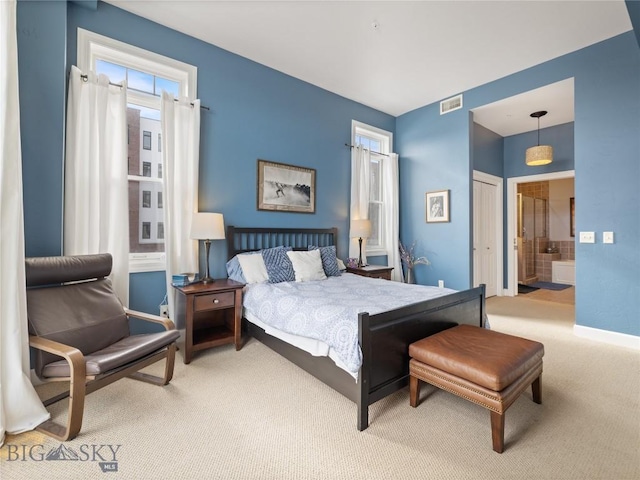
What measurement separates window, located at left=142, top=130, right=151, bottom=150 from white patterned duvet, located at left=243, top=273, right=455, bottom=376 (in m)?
1.81

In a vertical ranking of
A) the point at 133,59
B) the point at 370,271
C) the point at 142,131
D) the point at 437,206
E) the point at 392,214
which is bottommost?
the point at 370,271

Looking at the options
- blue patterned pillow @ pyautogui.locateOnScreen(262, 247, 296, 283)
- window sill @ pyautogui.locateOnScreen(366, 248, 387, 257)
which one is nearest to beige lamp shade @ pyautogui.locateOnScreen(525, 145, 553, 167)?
window sill @ pyautogui.locateOnScreen(366, 248, 387, 257)

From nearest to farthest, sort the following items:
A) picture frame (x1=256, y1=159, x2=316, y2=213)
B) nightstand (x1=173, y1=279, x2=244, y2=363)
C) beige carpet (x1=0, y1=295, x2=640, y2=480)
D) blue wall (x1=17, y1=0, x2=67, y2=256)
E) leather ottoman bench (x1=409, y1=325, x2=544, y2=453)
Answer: beige carpet (x1=0, y1=295, x2=640, y2=480) → leather ottoman bench (x1=409, y1=325, x2=544, y2=453) → blue wall (x1=17, y1=0, x2=67, y2=256) → nightstand (x1=173, y1=279, x2=244, y2=363) → picture frame (x1=256, y1=159, x2=316, y2=213)

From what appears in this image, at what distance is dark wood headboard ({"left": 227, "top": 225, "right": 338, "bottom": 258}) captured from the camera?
3.56 meters

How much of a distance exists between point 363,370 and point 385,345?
0.24 meters

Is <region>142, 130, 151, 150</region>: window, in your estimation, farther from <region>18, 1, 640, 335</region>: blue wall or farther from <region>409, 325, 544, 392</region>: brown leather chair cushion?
<region>409, 325, 544, 392</region>: brown leather chair cushion

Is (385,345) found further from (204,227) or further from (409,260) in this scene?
(409,260)

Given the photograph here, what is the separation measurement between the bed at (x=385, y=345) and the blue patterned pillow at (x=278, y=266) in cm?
60

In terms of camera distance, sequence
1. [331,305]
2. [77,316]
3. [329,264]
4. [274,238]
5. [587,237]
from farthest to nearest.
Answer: [274,238] < [329,264] < [587,237] < [331,305] < [77,316]

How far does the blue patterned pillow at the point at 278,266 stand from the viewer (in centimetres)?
325

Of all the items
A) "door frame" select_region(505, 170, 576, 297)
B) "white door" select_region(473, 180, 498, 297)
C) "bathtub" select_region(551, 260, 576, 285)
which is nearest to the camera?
"white door" select_region(473, 180, 498, 297)

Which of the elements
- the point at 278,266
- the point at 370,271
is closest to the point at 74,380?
the point at 278,266

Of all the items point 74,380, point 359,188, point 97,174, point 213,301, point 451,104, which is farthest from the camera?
point 359,188

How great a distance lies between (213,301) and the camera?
2801mm
